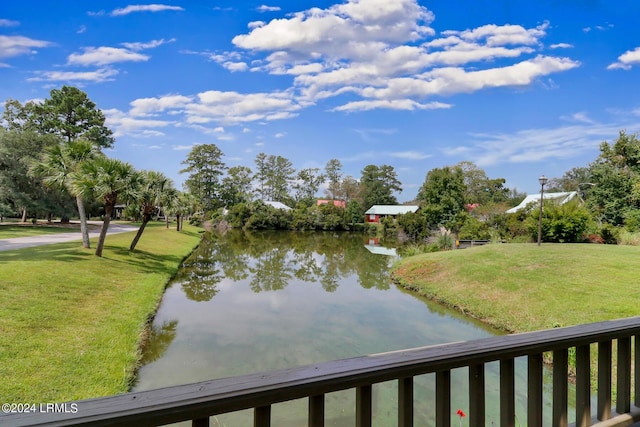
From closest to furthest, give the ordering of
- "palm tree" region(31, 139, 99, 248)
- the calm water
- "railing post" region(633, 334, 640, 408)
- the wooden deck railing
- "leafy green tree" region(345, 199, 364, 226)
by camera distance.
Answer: the wooden deck railing, "railing post" region(633, 334, 640, 408), the calm water, "palm tree" region(31, 139, 99, 248), "leafy green tree" region(345, 199, 364, 226)

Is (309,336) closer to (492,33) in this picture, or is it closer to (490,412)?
(490,412)

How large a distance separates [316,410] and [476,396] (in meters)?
0.79

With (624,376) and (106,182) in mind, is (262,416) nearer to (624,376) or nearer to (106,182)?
(624,376)

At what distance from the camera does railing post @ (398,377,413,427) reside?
1.41 m

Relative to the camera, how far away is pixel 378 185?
205 ft

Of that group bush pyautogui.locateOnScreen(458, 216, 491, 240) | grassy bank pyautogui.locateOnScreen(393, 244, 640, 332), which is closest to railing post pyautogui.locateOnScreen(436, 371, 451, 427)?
grassy bank pyautogui.locateOnScreen(393, 244, 640, 332)

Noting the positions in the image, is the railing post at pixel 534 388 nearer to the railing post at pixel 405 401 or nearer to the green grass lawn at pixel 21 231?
the railing post at pixel 405 401

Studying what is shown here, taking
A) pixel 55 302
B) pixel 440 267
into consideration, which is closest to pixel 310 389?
pixel 55 302

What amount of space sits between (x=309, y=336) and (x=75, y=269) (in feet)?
25.1

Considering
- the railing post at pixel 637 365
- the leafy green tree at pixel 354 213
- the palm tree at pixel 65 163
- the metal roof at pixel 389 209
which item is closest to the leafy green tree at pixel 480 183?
the metal roof at pixel 389 209

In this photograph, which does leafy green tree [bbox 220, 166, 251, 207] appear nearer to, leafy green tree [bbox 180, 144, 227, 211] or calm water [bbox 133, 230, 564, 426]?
leafy green tree [bbox 180, 144, 227, 211]

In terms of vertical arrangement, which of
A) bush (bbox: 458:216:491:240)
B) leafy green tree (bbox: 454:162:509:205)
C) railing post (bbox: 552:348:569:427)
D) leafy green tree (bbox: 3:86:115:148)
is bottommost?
bush (bbox: 458:216:491:240)

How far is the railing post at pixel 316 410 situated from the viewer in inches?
49.2

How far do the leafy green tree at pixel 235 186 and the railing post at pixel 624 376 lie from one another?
52892mm
